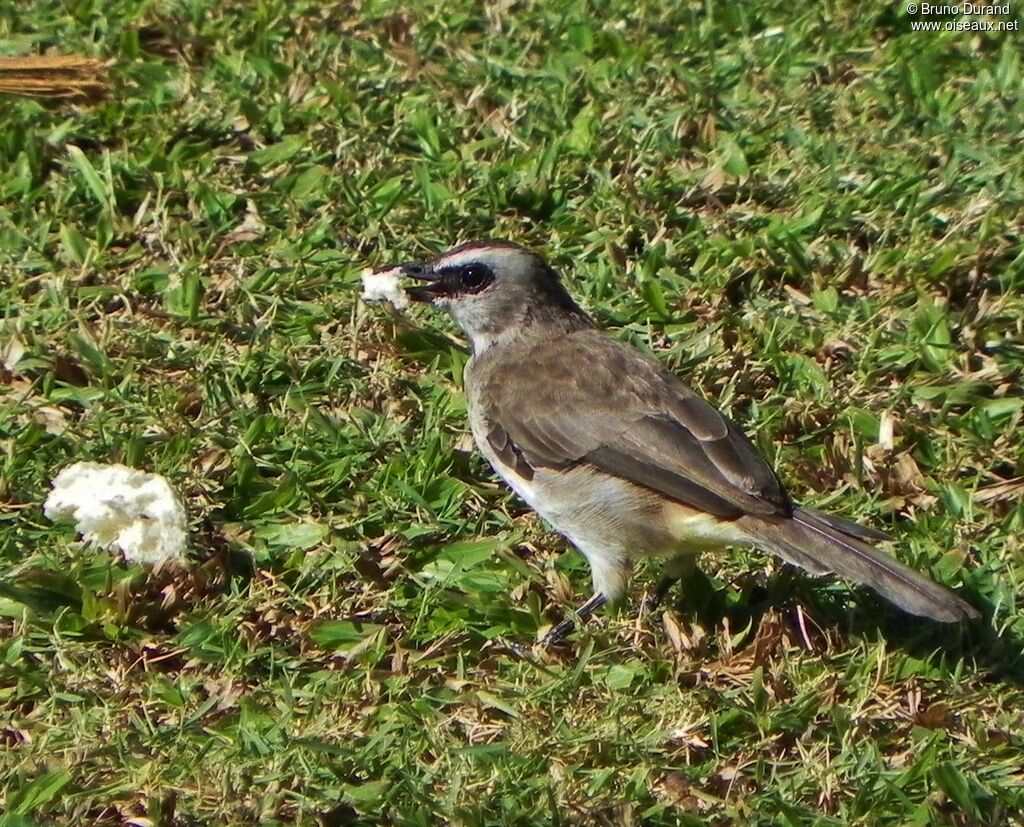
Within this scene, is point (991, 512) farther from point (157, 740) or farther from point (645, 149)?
point (157, 740)

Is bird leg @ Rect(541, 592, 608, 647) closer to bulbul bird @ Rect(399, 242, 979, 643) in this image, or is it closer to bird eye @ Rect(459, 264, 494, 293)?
bulbul bird @ Rect(399, 242, 979, 643)

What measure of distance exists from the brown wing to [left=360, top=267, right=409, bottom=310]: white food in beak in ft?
2.37

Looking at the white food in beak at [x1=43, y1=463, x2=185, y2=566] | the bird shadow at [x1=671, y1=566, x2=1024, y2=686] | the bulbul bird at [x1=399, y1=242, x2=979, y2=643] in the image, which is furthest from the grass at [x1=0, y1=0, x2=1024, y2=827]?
the bulbul bird at [x1=399, y1=242, x2=979, y2=643]

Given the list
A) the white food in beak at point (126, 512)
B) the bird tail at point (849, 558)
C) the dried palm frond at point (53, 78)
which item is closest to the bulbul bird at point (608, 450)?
the bird tail at point (849, 558)

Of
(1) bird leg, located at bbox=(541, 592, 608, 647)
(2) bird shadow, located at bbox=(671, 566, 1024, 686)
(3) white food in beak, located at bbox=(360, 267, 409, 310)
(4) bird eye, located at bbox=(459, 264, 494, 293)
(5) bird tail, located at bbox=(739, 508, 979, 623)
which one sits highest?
(5) bird tail, located at bbox=(739, 508, 979, 623)

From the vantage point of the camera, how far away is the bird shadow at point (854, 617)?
271 inches

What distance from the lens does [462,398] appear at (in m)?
8.25

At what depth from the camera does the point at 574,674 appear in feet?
21.9

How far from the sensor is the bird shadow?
689 cm

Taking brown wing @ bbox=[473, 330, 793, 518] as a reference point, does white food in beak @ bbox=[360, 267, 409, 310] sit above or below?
below

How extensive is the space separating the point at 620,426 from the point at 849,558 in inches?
48.4

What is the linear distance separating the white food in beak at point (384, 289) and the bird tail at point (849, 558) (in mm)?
2457

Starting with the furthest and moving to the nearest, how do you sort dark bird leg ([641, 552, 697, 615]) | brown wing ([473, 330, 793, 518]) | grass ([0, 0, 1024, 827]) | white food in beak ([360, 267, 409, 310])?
white food in beak ([360, 267, 409, 310]) → dark bird leg ([641, 552, 697, 615]) → brown wing ([473, 330, 793, 518]) → grass ([0, 0, 1024, 827])

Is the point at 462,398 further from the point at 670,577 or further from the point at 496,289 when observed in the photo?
the point at 670,577
